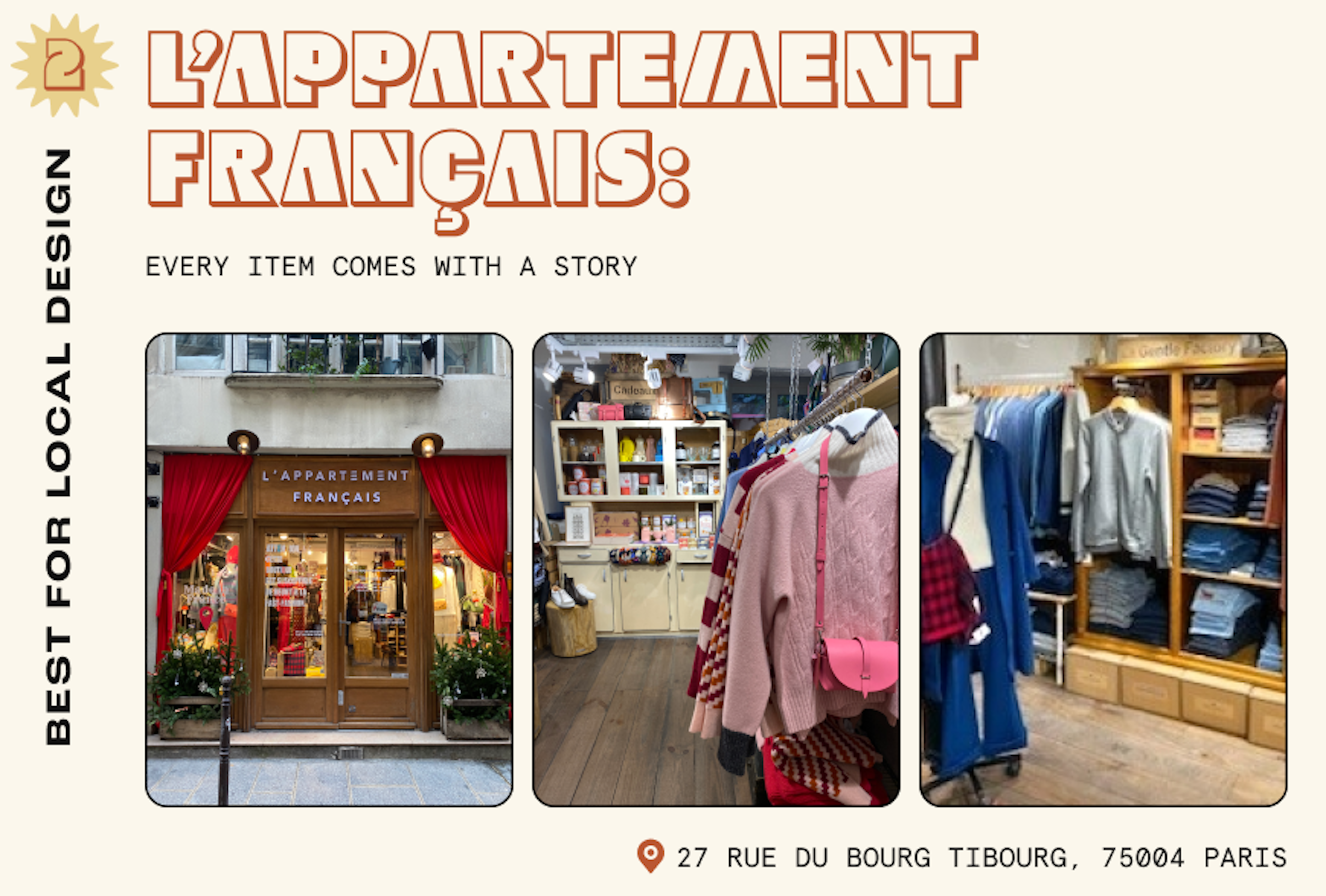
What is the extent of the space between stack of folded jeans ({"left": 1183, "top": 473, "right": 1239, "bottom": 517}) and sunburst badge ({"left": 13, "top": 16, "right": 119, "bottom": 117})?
2.64m

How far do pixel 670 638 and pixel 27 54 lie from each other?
3.36 m

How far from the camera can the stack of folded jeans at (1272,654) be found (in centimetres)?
156

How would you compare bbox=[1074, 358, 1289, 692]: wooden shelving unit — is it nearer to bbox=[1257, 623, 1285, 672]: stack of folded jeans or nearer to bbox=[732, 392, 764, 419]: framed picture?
bbox=[1257, 623, 1285, 672]: stack of folded jeans

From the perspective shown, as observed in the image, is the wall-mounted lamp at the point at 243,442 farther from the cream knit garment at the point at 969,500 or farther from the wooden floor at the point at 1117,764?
the wooden floor at the point at 1117,764

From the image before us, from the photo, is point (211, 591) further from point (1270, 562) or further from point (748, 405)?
point (1270, 562)

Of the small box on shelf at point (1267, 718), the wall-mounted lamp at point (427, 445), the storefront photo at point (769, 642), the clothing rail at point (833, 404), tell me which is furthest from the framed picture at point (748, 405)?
the small box on shelf at point (1267, 718)

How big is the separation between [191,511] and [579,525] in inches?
87.5

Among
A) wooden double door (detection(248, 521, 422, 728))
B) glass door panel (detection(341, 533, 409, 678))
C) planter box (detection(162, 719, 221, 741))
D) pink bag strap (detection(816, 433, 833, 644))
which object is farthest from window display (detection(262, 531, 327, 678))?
pink bag strap (detection(816, 433, 833, 644))

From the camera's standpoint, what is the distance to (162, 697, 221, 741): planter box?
246 cm

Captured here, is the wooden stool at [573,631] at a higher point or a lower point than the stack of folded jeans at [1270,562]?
lower

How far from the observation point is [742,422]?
4.21m

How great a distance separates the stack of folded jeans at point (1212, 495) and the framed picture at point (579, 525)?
325 cm

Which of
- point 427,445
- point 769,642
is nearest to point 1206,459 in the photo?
point 769,642

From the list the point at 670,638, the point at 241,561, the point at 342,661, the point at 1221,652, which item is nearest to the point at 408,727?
the point at 342,661
